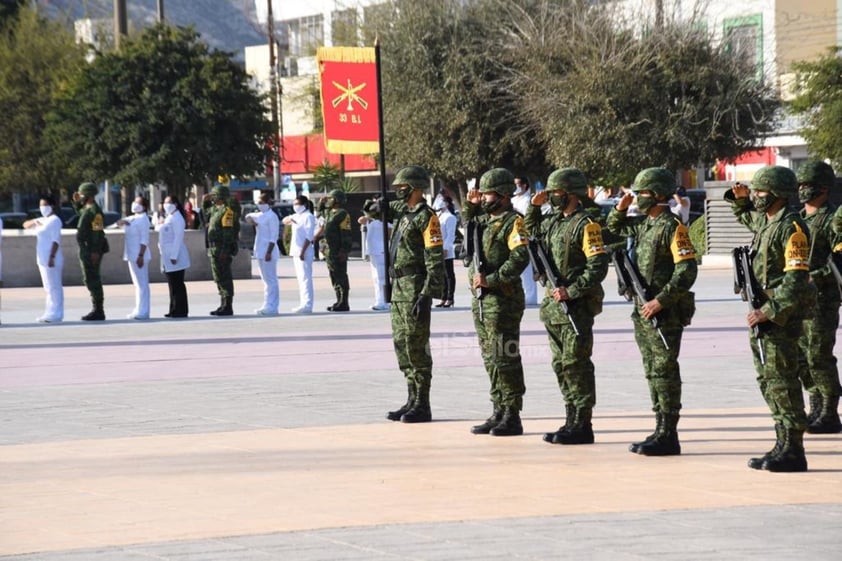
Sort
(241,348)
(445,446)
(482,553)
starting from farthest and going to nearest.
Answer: (241,348), (445,446), (482,553)

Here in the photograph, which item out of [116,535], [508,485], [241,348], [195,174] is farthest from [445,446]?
[195,174]

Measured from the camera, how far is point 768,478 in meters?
8.84

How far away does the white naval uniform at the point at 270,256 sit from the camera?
2220 cm

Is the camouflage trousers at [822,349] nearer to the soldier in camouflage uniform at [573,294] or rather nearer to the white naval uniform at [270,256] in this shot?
the soldier in camouflage uniform at [573,294]

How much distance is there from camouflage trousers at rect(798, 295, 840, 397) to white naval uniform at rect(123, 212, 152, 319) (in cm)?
1281

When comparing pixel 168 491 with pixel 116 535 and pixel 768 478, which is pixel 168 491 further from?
pixel 768 478

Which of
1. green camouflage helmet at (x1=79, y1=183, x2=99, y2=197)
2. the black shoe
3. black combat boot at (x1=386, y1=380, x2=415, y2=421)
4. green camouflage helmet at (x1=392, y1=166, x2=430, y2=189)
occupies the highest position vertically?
green camouflage helmet at (x1=392, y1=166, x2=430, y2=189)

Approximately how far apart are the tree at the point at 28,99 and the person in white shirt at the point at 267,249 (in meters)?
28.4

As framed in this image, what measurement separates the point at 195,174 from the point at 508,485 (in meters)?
38.0

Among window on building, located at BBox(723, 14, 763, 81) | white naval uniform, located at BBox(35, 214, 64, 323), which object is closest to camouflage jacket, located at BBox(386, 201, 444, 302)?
white naval uniform, located at BBox(35, 214, 64, 323)

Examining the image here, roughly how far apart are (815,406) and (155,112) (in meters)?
35.5

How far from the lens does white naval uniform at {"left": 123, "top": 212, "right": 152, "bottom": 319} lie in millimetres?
21578

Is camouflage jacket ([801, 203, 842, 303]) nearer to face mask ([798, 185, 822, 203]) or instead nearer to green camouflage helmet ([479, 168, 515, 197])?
face mask ([798, 185, 822, 203])

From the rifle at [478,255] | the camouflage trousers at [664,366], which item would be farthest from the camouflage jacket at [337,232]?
the camouflage trousers at [664,366]
